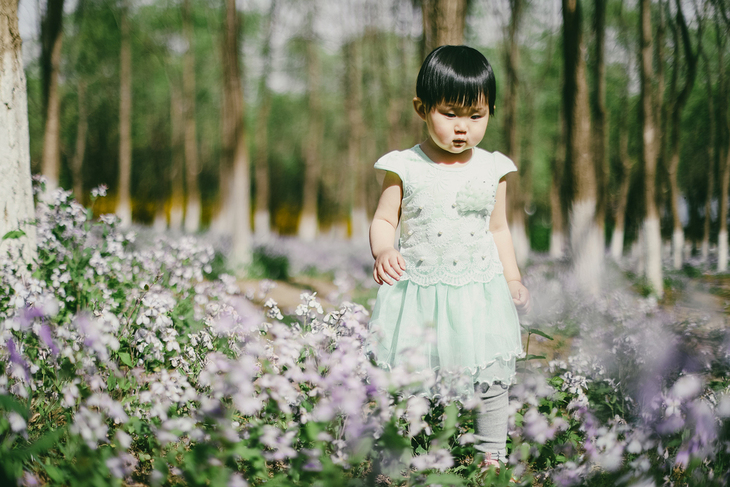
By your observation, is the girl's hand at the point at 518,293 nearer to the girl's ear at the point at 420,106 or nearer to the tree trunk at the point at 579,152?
the girl's ear at the point at 420,106

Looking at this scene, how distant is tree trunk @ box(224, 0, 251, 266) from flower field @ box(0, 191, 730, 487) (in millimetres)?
5337

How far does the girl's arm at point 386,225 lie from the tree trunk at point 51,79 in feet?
24.9

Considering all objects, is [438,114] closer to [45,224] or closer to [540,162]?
[45,224]

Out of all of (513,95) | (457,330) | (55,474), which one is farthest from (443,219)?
(513,95)

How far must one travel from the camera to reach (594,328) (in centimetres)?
499

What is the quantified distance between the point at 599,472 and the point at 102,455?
6.84 feet

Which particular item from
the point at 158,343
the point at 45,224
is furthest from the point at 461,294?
the point at 45,224

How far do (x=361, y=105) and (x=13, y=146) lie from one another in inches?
805

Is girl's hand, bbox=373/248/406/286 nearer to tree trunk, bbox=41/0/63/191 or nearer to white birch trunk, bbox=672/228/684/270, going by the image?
tree trunk, bbox=41/0/63/191

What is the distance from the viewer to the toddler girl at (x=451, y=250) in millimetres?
2246

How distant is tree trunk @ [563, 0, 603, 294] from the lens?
734cm

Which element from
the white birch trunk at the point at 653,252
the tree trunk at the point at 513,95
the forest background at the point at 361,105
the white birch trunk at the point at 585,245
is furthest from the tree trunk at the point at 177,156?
the white birch trunk at the point at 653,252

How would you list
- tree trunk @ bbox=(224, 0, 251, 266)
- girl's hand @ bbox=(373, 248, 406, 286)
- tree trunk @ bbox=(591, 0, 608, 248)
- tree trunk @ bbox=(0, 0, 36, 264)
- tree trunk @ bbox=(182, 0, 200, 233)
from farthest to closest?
tree trunk @ bbox=(182, 0, 200, 233)
tree trunk @ bbox=(591, 0, 608, 248)
tree trunk @ bbox=(224, 0, 251, 266)
tree trunk @ bbox=(0, 0, 36, 264)
girl's hand @ bbox=(373, 248, 406, 286)

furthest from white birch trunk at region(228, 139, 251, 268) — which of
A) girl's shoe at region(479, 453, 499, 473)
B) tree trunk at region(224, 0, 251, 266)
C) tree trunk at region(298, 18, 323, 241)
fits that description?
tree trunk at region(298, 18, 323, 241)
